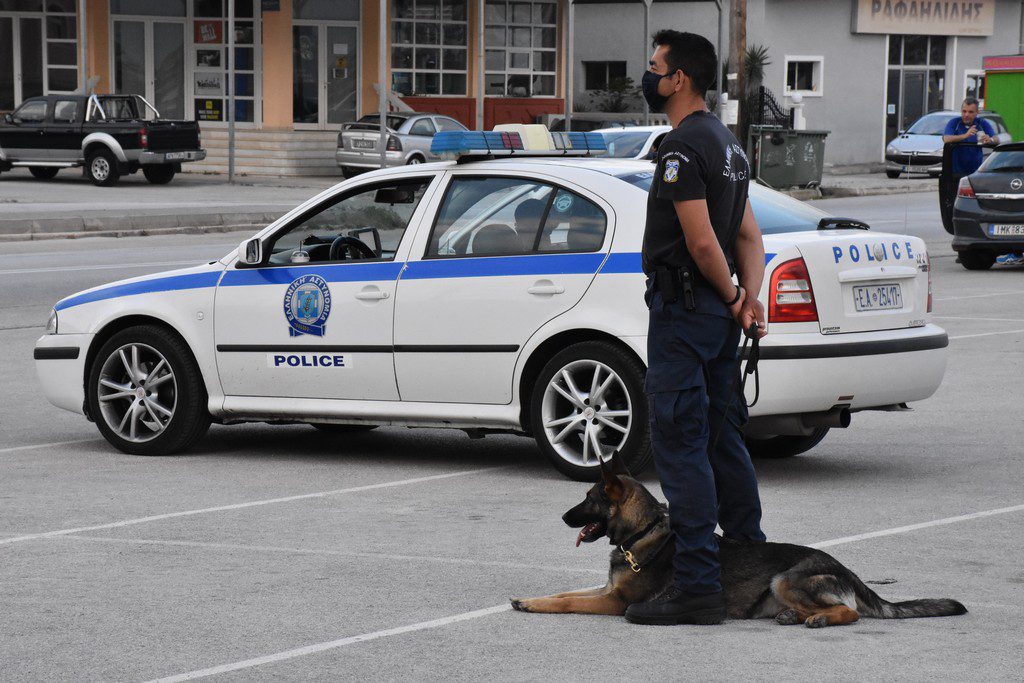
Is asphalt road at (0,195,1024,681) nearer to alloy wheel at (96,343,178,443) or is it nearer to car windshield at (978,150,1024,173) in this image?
alloy wheel at (96,343,178,443)

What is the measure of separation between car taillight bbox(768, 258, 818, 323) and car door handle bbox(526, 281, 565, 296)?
95 centimetres

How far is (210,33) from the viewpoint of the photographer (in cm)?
3862

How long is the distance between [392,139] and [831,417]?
27360 millimetres

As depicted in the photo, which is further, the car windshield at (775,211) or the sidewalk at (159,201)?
the sidewalk at (159,201)

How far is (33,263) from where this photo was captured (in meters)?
18.5

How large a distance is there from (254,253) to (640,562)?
11.3 feet

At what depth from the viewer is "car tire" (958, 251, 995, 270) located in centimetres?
1873

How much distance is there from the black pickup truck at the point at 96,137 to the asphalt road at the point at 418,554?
71.9 feet

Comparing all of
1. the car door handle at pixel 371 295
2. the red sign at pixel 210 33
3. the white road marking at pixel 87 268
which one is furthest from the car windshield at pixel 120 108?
the car door handle at pixel 371 295

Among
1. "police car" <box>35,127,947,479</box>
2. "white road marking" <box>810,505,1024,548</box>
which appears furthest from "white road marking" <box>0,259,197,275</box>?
"white road marking" <box>810,505,1024,548</box>

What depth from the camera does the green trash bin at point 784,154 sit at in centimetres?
3284

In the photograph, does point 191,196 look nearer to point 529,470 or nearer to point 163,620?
point 529,470

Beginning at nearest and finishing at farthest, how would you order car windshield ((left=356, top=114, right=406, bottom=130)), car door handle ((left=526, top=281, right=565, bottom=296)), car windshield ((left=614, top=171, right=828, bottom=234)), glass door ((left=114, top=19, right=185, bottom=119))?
car door handle ((left=526, top=281, right=565, bottom=296))
car windshield ((left=614, top=171, right=828, bottom=234))
car windshield ((left=356, top=114, right=406, bottom=130))
glass door ((left=114, top=19, right=185, bottom=119))

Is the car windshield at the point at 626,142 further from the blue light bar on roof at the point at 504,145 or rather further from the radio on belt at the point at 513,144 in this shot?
the blue light bar on roof at the point at 504,145
